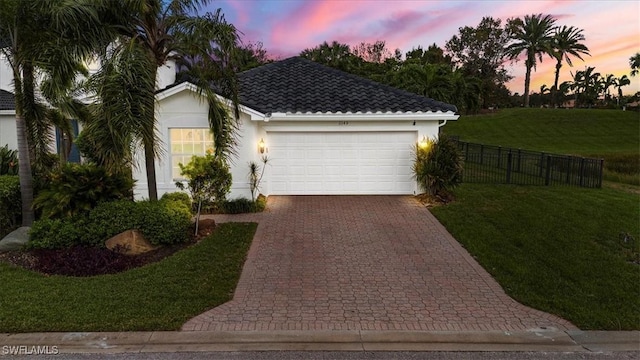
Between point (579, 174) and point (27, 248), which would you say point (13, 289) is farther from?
point (579, 174)

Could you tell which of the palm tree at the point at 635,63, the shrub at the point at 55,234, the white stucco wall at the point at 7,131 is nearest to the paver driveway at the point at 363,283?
the shrub at the point at 55,234

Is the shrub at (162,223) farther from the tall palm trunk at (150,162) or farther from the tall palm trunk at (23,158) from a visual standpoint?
the tall palm trunk at (23,158)

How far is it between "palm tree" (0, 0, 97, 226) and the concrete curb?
15.6 feet

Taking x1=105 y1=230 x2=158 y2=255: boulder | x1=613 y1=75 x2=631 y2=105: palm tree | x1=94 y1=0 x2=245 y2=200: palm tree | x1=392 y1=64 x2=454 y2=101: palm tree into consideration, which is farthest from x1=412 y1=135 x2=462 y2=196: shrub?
x1=613 y1=75 x2=631 y2=105: palm tree

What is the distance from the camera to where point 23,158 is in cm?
811

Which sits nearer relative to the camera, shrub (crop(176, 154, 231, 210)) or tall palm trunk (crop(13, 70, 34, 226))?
tall palm trunk (crop(13, 70, 34, 226))

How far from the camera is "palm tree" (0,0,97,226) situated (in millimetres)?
7184

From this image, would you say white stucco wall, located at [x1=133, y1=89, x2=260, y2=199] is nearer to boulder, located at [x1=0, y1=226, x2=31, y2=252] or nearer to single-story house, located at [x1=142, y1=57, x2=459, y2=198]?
single-story house, located at [x1=142, y1=57, x2=459, y2=198]

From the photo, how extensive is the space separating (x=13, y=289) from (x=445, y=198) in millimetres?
10319

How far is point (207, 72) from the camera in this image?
8.70 m

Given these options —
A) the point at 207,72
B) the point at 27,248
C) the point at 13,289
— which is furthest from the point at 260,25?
the point at 13,289

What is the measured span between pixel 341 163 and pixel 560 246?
656 centimetres

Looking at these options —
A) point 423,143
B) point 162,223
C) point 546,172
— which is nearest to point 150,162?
point 162,223

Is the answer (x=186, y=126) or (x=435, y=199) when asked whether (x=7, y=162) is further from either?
(x=435, y=199)
